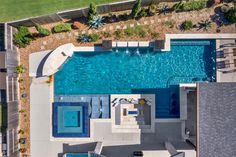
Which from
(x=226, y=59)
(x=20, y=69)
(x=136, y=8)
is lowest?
(x=20, y=69)

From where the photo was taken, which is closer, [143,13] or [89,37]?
[143,13]

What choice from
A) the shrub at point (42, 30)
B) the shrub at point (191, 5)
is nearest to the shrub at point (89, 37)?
the shrub at point (42, 30)

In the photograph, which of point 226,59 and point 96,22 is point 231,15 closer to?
point 226,59

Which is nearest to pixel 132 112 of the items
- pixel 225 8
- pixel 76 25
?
pixel 76 25

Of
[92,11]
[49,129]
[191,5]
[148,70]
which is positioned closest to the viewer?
[92,11]

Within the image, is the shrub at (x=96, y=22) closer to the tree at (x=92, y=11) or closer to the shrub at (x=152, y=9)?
the tree at (x=92, y=11)

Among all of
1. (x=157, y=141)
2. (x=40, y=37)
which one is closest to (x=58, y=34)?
(x=40, y=37)

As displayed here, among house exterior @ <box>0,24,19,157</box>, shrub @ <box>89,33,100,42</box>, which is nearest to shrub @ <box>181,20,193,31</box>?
shrub @ <box>89,33,100,42</box>

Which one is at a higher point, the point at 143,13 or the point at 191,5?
the point at 191,5
